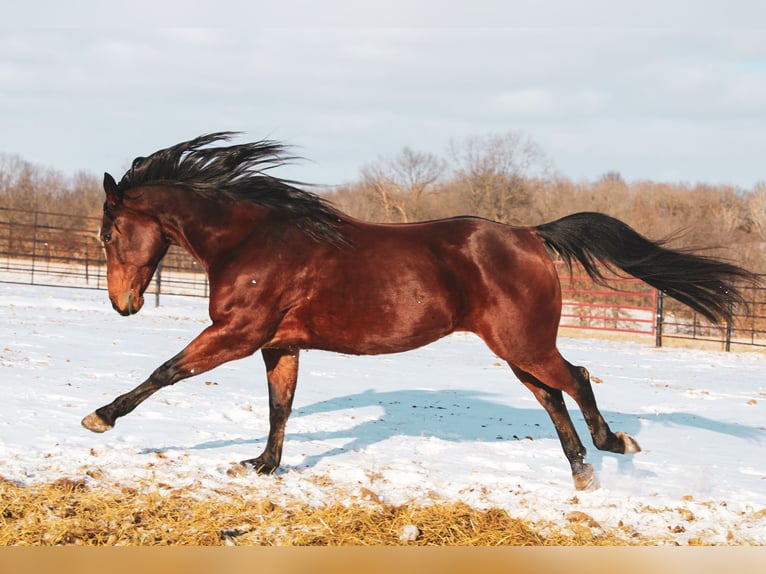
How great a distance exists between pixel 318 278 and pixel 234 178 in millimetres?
825

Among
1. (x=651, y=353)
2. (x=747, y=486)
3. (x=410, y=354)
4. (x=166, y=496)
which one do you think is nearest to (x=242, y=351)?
(x=166, y=496)

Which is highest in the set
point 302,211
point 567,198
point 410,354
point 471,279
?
point 567,198

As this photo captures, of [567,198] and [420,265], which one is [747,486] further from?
[567,198]

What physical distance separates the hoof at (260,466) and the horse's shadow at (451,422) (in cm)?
19

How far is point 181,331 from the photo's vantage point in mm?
12555

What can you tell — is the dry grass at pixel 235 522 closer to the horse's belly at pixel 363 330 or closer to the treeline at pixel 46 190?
the horse's belly at pixel 363 330

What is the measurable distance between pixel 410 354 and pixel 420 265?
7.53 m

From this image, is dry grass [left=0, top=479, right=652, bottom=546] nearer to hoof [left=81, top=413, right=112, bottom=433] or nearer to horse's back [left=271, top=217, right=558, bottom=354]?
hoof [left=81, top=413, right=112, bottom=433]

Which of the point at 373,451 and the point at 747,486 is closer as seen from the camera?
the point at 747,486

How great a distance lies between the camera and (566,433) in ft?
A: 14.9

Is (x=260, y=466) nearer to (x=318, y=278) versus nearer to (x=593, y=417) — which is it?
(x=318, y=278)

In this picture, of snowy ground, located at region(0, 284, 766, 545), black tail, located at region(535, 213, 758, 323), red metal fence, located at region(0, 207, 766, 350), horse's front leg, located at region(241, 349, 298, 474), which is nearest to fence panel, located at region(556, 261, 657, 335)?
red metal fence, located at region(0, 207, 766, 350)

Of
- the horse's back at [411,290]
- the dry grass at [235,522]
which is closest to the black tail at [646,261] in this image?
the horse's back at [411,290]

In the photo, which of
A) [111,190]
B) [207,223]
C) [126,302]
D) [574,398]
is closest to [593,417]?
[574,398]
